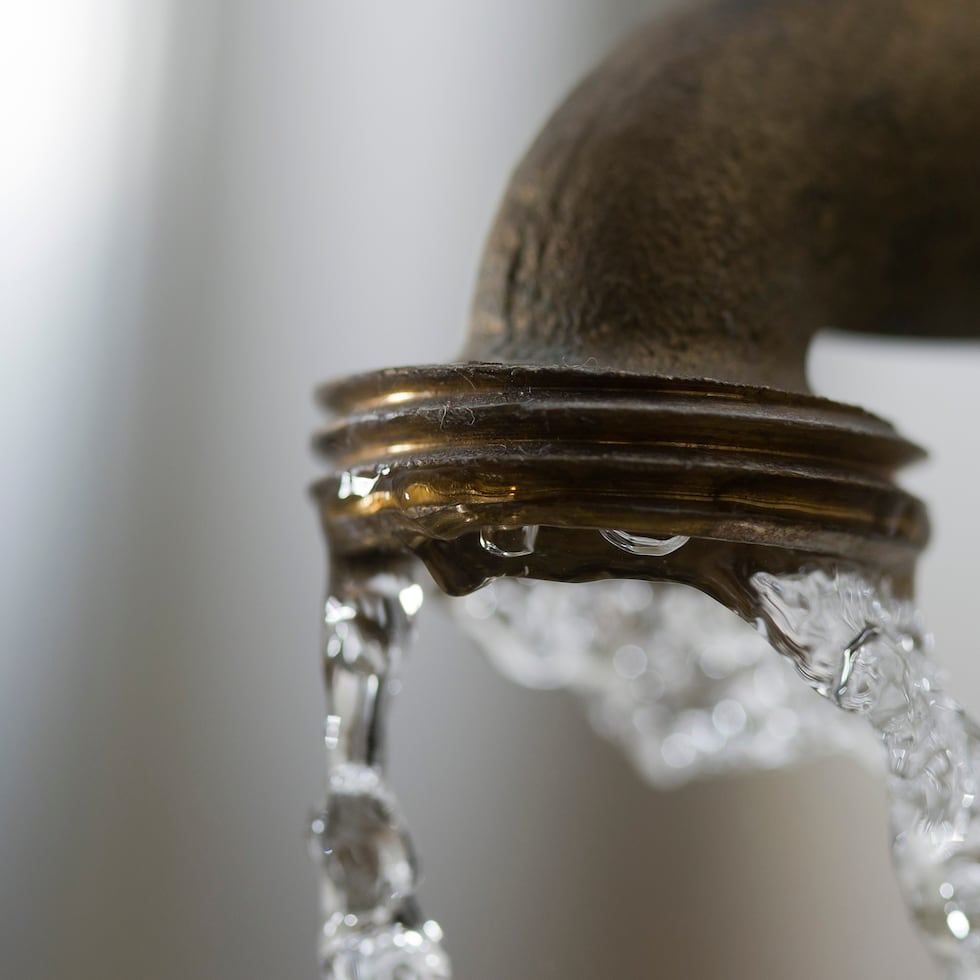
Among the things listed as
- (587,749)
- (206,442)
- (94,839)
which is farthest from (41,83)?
(587,749)

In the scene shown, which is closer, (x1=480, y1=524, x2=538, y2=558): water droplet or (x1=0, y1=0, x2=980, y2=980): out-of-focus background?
(x1=480, y1=524, x2=538, y2=558): water droplet

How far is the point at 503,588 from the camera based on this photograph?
19.1 inches

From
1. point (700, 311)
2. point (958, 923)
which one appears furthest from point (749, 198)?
point (958, 923)

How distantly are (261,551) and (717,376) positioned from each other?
54cm

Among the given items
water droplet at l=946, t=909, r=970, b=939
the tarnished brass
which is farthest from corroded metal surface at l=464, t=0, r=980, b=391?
water droplet at l=946, t=909, r=970, b=939

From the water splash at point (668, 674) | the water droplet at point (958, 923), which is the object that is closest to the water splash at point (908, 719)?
the water droplet at point (958, 923)

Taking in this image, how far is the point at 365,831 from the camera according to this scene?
0.31m

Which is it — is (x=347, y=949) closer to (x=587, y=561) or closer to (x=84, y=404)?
(x=587, y=561)

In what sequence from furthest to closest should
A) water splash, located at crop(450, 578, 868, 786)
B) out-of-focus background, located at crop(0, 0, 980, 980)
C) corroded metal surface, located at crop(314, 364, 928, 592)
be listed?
1. out-of-focus background, located at crop(0, 0, 980, 980)
2. water splash, located at crop(450, 578, 868, 786)
3. corroded metal surface, located at crop(314, 364, 928, 592)

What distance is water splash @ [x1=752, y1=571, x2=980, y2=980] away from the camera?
0.27 metres

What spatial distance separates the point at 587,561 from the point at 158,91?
611 mm

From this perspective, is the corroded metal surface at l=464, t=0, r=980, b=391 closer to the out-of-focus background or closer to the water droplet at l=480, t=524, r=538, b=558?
the water droplet at l=480, t=524, r=538, b=558

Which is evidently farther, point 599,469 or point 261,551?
point 261,551

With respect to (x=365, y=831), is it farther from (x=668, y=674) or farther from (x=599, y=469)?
(x=668, y=674)
